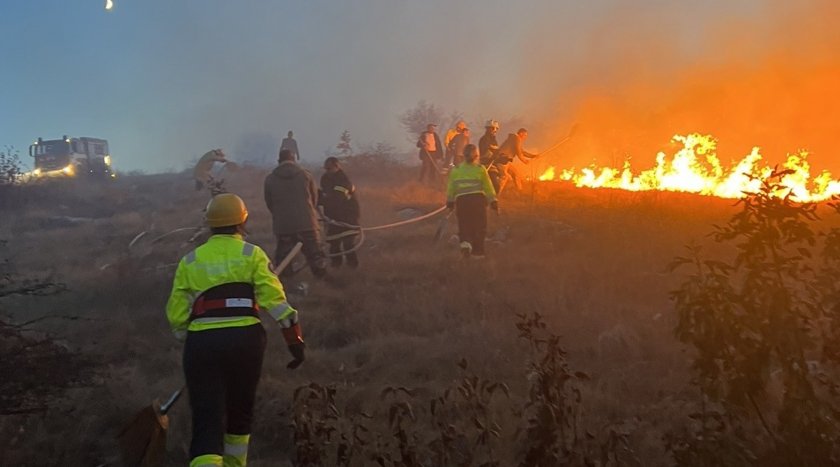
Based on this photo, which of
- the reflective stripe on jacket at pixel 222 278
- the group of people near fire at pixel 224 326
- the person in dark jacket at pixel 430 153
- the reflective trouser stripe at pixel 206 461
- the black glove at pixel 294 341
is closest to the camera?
the reflective trouser stripe at pixel 206 461

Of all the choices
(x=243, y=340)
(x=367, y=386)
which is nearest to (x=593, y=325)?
(x=367, y=386)

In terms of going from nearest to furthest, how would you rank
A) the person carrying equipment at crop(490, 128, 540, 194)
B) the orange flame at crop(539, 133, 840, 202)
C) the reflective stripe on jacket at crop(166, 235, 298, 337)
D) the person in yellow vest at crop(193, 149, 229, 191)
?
the reflective stripe on jacket at crop(166, 235, 298, 337)
the person in yellow vest at crop(193, 149, 229, 191)
the person carrying equipment at crop(490, 128, 540, 194)
the orange flame at crop(539, 133, 840, 202)

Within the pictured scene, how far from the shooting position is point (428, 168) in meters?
18.7

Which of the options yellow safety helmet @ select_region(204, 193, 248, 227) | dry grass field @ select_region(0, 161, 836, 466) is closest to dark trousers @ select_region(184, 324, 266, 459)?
dry grass field @ select_region(0, 161, 836, 466)

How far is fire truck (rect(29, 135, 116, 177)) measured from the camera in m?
30.1

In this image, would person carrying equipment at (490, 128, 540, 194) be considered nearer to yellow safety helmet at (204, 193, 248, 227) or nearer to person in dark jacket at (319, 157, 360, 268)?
person in dark jacket at (319, 157, 360, 268)

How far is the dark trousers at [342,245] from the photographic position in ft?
36.8

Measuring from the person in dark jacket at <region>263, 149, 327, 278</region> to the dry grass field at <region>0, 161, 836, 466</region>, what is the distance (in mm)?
489

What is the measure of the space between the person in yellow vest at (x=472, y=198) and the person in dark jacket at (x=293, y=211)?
2017 mm

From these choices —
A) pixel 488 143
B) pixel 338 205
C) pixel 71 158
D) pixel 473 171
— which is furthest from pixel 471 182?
pixel 71 158

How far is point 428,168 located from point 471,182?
8.09 meters

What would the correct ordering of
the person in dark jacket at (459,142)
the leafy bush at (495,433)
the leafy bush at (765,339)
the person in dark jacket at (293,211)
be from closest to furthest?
the leafy bush at (765,339), the leafy bush at (495,433), the person in dark jacket at (293,211), the person in dark jacket at (459,142)

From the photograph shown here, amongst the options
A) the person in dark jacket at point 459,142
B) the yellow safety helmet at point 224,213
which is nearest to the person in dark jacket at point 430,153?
the person in dark jacket at point 459,142

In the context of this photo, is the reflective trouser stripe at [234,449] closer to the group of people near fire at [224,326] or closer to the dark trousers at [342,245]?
the group of people near fire at [224,326]
